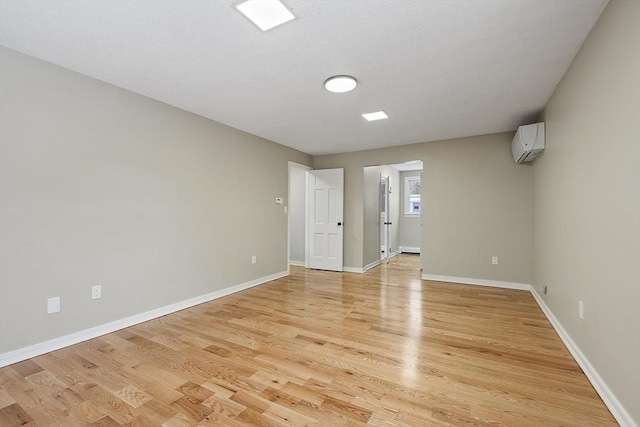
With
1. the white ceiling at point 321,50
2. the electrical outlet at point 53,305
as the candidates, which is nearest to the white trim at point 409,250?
the white ceiling at point 321,50

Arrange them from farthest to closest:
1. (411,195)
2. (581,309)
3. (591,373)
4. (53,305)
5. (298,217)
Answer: (411,195)
(298,217)
(53,305)
(581,309)
(591,373)

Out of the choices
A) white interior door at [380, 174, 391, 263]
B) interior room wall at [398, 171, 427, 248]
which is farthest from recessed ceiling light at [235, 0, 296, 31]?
interior room wall at [398, 171, 427, 248]

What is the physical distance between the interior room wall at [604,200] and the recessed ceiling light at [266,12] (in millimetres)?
1905

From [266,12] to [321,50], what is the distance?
55 cm

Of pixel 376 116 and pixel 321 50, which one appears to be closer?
pixel 321 50

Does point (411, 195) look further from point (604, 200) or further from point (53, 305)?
point (53, 305)

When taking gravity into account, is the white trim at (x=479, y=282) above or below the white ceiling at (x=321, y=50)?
→ below

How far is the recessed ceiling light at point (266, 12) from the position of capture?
1736 millimetres

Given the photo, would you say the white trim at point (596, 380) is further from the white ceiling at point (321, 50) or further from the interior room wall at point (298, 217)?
the interior room wall at point (298, 217)

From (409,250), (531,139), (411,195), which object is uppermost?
A: (531,139)

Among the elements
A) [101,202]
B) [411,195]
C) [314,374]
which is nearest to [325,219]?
[411,195]

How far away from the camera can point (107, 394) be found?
5.97ft

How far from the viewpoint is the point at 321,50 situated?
223cm

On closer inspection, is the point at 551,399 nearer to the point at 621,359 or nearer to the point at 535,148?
the point at 621,359
